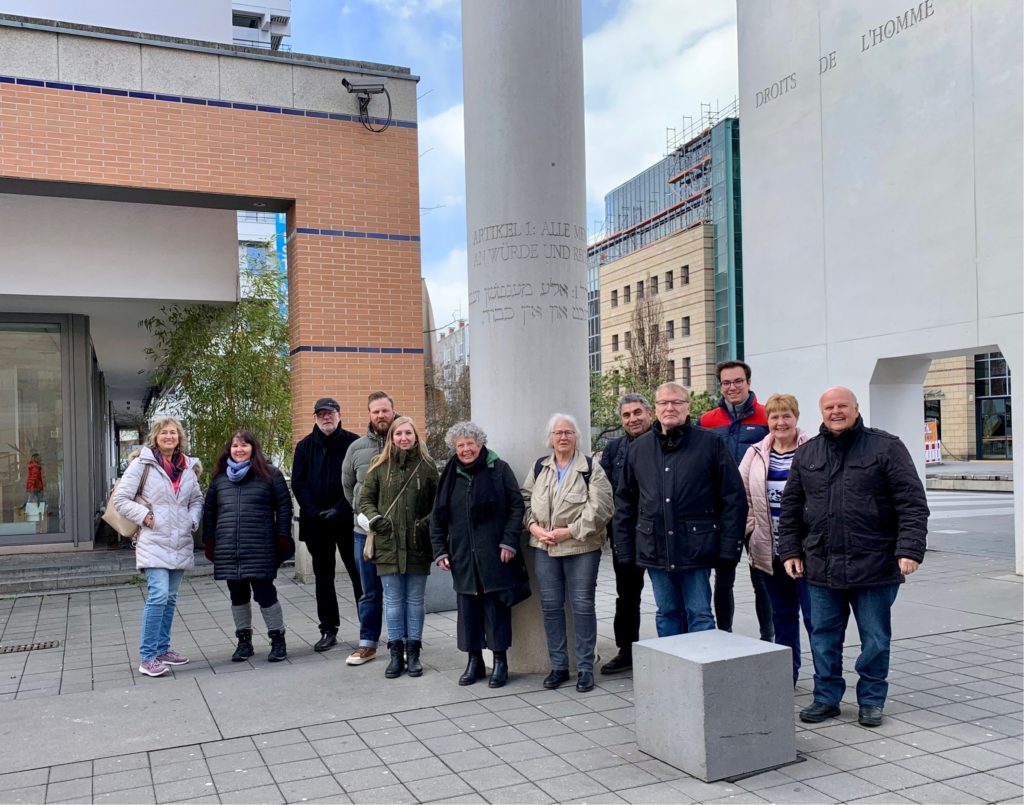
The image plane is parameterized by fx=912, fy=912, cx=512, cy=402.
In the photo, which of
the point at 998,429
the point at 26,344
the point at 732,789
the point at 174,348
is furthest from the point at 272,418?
the point at 998,429

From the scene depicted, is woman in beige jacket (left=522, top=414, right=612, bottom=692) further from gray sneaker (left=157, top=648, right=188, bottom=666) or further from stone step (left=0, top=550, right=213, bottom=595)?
stone step (left=0, top=550, right=213, bottom=595)

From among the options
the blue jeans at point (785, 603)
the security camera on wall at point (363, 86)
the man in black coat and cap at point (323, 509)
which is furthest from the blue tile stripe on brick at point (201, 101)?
the blue jeans at point (785, 603)

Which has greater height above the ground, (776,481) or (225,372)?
(225,372)

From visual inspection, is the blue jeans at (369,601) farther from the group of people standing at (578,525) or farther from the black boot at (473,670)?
the black boot at (473,670)

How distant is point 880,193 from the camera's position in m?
11.6

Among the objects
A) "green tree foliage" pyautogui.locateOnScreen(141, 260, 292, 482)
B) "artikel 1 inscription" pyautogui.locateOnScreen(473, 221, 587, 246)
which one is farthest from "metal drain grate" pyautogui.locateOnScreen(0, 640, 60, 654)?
"green tree foliage" pyautogui.locateOnScreen(141, 260, 292, 482)

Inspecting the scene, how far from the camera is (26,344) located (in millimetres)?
13367

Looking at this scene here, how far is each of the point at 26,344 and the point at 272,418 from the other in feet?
12.1

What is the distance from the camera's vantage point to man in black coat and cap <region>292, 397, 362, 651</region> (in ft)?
24.3

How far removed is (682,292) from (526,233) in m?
58.5

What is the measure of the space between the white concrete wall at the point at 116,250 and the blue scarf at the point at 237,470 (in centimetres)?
543

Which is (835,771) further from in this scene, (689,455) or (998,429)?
(998,429)

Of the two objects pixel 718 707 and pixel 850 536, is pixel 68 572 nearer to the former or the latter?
pixel 718 707

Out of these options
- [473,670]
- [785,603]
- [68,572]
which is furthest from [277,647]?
[68,572]
